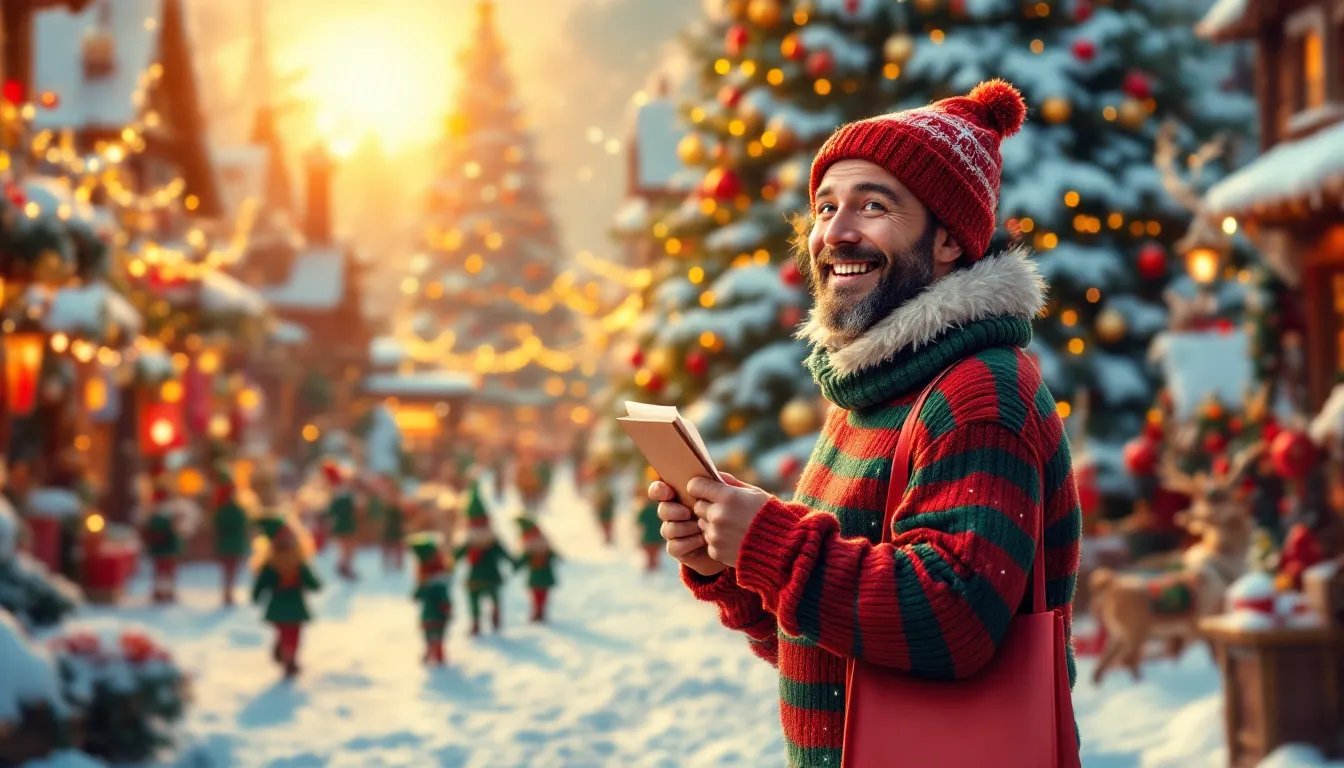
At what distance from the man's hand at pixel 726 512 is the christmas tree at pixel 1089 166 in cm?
1141

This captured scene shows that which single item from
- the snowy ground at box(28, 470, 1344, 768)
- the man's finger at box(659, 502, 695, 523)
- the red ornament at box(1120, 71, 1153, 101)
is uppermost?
the red ornament at box(1120, 71, 1153, 101)

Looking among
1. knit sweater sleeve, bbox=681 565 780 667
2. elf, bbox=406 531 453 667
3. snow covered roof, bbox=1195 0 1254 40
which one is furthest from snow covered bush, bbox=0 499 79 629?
snow covered roof, bbox=1195 0 1254 40

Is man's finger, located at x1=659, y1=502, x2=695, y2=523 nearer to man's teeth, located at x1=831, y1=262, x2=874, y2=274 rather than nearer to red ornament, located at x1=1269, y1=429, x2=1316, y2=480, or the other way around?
man's teeth, located at x1=831, y1=262, x2=874, y2=274

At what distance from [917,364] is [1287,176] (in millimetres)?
8355

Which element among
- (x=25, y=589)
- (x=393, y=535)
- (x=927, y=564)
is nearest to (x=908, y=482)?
(x=927, y=564)

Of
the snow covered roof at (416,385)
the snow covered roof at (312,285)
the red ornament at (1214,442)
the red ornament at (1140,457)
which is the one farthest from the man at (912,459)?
the snow covered roof at (416,385)

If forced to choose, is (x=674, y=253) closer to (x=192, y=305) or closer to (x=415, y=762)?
(x=192, y=305)

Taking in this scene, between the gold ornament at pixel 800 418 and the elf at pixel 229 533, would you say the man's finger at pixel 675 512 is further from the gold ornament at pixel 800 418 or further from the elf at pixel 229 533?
the elf at pixel 229 533

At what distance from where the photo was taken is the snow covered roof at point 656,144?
3042 cm

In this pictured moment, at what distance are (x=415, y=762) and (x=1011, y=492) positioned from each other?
6667 millimetres

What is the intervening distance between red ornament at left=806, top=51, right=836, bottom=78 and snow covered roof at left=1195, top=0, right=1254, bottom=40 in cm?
382

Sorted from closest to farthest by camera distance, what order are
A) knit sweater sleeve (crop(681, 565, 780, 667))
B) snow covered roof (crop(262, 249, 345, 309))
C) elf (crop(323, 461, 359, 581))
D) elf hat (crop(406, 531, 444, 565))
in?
knit sweater sleeve (crop(681, 565, 780, 667)) → elf hat (crop(406, 531, 444, 565)) → elf (crop(323, 461, 359, 581)) → snow covered roof (crop(262, 249, 345, 309))

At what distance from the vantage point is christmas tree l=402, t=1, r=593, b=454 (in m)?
51.1

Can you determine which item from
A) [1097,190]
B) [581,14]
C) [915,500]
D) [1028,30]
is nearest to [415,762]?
[915,500]
